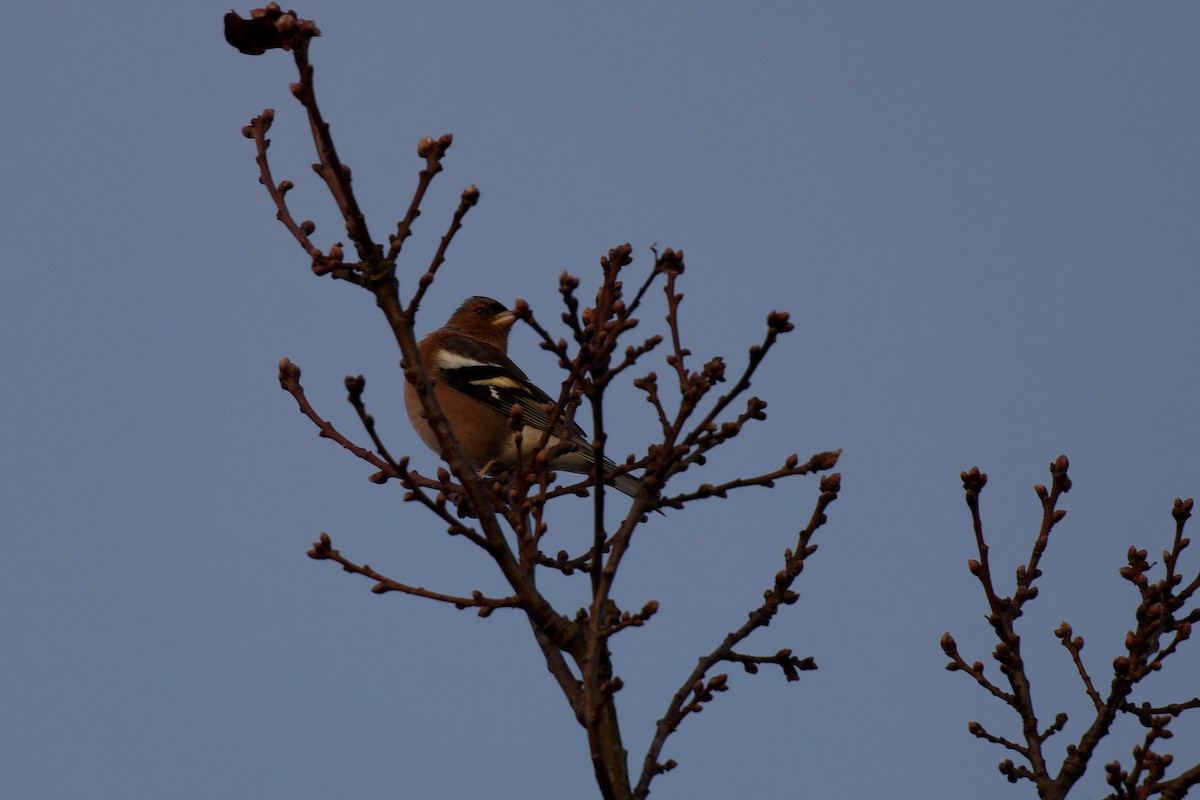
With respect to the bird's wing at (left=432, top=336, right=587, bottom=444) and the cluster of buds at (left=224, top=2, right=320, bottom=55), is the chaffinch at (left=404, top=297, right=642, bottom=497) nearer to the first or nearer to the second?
the bird's wing at (left=432, top=336, right=587, bottom=444)

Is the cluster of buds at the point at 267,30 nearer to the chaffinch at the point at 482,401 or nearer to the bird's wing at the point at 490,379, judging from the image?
the chaffinch at the point at 482,401

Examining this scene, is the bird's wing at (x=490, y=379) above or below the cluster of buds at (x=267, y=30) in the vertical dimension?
above

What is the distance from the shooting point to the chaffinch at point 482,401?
770cm

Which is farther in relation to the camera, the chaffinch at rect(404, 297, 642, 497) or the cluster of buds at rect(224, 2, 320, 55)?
the chaffinch at rect(404, 297, 642, 497)

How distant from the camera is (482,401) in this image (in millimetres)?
8109

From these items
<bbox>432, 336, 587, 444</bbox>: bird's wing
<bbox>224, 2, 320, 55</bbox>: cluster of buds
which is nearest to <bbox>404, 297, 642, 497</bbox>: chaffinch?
<bbox>432, 336, 587, 444</bbox>: bird's wing

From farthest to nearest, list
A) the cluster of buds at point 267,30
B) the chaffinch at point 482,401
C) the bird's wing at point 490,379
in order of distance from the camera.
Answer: the bird's wing at point 490,379
the chaffinch at point 482,401
the cluster of buds at point 267,30

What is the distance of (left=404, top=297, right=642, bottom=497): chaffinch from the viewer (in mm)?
7703

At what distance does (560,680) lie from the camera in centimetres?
366

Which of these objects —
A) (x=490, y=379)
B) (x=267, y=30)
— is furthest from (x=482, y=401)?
(x=267, y=30)

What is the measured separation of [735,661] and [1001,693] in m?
0.95

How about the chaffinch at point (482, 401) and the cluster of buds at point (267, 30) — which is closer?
the cluster of buds at point (267, 30)

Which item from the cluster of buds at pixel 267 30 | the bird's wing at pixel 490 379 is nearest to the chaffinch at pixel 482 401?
the bird's wing at pixel 490 379

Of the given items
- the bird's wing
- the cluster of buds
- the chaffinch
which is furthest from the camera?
the bird's wing
